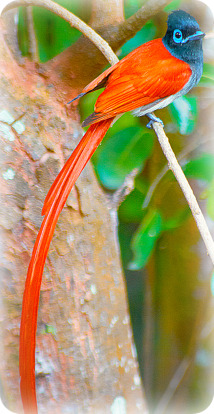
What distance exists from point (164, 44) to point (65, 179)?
0.31 meters

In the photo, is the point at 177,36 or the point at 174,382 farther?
the point at 174,382

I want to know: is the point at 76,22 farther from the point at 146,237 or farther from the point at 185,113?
the point at 146,237

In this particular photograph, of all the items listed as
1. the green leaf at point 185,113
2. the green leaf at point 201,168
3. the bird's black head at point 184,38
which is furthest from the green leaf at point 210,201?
the bird's black head at point 184,38

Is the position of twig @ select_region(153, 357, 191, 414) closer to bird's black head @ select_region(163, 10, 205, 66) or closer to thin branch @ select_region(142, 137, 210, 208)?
thin branch @ select_region(142, 137, 210, 208)

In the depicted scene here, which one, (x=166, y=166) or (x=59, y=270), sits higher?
(x=166, y=166)

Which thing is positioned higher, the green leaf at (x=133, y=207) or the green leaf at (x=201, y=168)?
the green leaf at (x=201, y=168)

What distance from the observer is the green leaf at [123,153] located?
0.74m

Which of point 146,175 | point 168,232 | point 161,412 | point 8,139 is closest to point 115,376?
point 161,412

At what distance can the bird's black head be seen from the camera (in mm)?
672

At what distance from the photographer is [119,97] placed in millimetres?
677

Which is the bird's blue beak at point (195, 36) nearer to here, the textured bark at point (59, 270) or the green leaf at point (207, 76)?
the green leaf at point (207, 76)

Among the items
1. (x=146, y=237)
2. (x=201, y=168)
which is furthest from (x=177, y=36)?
(x=146, y=237)

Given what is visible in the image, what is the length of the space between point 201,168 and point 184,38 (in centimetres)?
25

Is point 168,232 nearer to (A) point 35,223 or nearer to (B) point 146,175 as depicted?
(B) point 146,175
